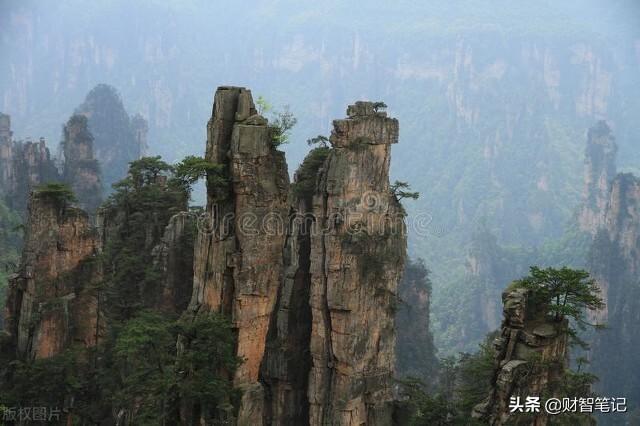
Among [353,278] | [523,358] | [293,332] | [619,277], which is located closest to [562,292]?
[523,358]

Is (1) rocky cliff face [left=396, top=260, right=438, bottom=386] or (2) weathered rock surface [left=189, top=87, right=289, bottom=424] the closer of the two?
(2) weathered rock surface [left=189, top=87, right=289, bottom=424]

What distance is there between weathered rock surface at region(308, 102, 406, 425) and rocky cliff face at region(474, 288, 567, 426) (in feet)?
17.0

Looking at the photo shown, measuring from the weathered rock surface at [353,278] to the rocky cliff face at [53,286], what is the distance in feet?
28.5

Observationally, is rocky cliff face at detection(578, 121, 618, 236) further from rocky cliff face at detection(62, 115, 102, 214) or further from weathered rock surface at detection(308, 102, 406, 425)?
weathered rock surface at detection(308, 102, 406, 425)

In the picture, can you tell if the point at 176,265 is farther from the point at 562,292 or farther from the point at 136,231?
the point at 562,292

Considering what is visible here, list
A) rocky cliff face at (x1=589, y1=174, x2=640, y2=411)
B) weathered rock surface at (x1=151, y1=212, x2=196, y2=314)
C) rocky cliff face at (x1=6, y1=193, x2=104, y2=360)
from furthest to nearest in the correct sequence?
rocky cliff face at (x1=589, y1=174, x2=640, y2=411) < weathered rock surface at (x1=151, y1=212, x2=196, y2=314) < rocky cliff face at (x1=6, y1=193, x2=104, y2=360)

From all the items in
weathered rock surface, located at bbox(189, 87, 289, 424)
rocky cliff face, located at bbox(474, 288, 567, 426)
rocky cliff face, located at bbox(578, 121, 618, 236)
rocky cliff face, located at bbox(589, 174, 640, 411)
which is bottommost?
rocky cliff face, located at bbox(474, 288, 567, 426)

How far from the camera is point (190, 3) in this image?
146375 millimetres

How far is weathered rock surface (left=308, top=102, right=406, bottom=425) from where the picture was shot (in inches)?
1034

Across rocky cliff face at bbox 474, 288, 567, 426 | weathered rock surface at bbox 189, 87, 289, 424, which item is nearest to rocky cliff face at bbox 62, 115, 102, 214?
weathered rock surface at bbox 189, 87, 289, 424

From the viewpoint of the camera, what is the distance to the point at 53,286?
29219mm

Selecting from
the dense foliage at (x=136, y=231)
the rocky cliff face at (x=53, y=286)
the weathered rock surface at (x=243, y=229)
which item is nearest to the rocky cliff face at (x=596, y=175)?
the dense foliage at (x=136, y=231)

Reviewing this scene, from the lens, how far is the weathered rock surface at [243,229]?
24312 mm

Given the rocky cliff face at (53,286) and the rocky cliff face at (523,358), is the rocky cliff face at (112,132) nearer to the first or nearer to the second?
the rocky cliff face at (53,286)
